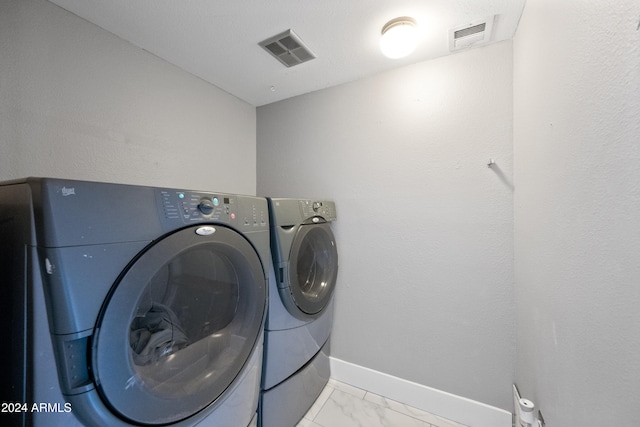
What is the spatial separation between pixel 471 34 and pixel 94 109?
76.4 inches

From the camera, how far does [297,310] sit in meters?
1.11

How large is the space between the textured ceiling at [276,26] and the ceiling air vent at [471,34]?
0.03 m

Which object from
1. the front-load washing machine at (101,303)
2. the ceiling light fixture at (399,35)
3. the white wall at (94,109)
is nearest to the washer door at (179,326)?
the front-load washing machine at (101,303)

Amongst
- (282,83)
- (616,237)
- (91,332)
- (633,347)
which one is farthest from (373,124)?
(91,332)

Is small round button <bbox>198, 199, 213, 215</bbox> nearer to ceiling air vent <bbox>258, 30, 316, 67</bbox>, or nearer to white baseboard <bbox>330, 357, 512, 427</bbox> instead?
ceiling air vent <bbox>258, 30, 316, 67</bbox>

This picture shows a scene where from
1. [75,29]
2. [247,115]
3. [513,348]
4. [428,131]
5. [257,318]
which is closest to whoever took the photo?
[257,318]

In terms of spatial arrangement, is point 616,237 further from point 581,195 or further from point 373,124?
point 373,124

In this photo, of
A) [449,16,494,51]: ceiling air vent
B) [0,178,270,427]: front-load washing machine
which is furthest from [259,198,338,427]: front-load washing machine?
[449,16,494,51]: ceiling air vent

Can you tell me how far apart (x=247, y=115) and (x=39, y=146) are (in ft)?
4.12

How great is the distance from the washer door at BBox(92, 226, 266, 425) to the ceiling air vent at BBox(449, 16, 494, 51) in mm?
1474

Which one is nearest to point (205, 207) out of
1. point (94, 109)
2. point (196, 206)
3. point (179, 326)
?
point (196, 206)

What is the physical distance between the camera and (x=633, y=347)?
0.42m

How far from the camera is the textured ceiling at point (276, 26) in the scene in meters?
1.00

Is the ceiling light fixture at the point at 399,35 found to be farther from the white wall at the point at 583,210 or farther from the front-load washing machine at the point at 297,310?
the front-load washing machine at the point at 297,310
